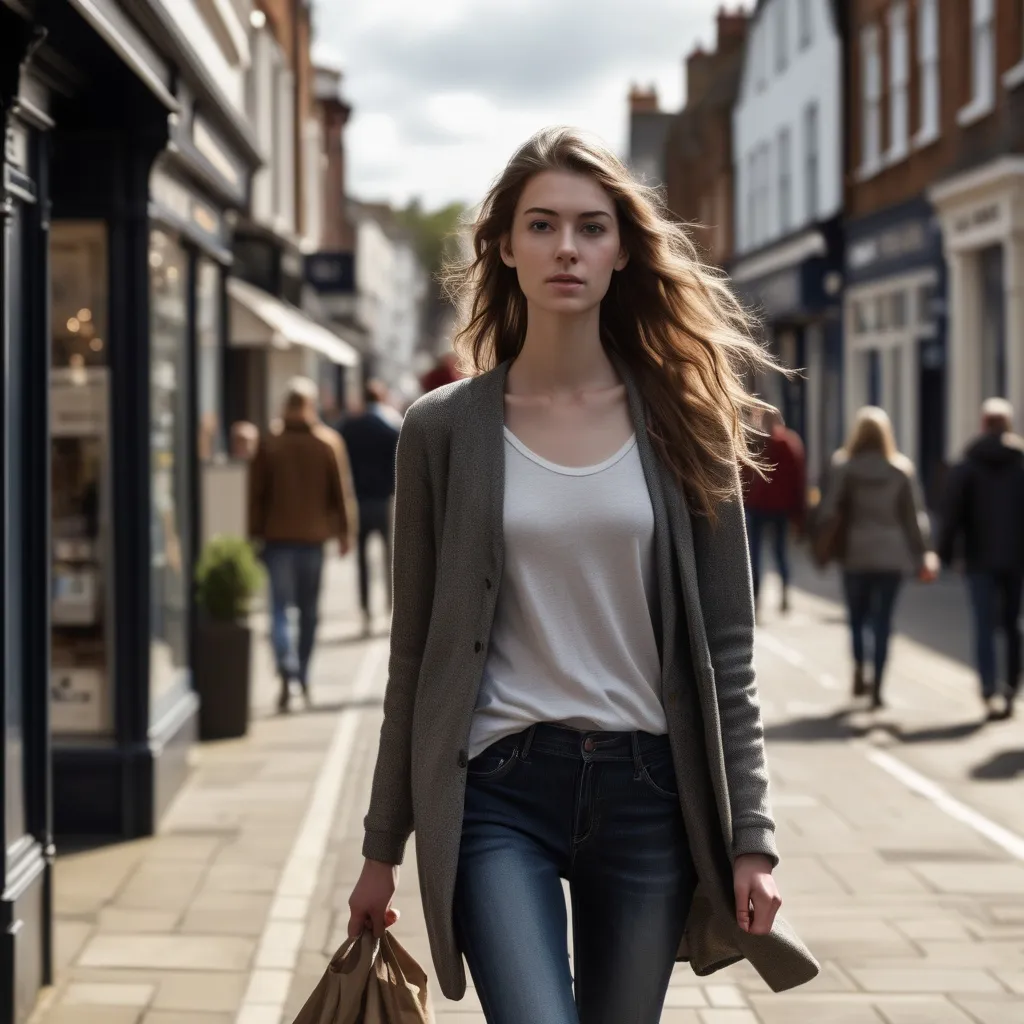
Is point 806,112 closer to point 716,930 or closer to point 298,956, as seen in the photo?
point 298,956

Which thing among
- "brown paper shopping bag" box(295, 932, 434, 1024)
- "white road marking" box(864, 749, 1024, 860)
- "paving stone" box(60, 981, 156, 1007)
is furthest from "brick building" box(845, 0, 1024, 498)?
"brown paper shopping bag" box(295, 932, 434, 1024)

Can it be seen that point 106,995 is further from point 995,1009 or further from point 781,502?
point 781,502

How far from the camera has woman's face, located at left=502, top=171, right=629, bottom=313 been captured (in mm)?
3203

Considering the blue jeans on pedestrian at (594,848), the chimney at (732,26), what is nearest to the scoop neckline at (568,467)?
the blue jeans on pedestrian at (594,848)

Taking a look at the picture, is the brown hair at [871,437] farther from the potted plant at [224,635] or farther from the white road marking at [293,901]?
the potted plant at [224,635]

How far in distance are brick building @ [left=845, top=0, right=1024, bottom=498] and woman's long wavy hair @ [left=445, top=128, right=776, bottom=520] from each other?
1702cm

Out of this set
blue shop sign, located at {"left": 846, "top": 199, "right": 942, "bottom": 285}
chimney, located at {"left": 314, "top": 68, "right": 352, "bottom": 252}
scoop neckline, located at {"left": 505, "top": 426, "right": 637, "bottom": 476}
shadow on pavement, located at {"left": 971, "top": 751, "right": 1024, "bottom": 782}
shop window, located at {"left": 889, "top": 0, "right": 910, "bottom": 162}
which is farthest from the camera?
chimney, located at {"left": 314, "top": 68, "right": 352, "bottom": 252}

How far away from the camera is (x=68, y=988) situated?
587cm

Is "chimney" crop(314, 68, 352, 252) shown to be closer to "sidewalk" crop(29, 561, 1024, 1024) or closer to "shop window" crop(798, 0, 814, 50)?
"shop window" crop(798, 0, 814, 50)

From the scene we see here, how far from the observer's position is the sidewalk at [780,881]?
5.71m

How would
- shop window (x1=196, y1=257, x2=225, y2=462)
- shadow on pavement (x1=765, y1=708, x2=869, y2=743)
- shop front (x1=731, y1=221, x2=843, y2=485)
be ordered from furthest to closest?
shop front (x1=731, y1=221, x2=843, y2=485), shop window (x1=196, y1=257, x2=225, y2=462), shadow on pavement (x1=765, y1=708, x2=869, y2=743)

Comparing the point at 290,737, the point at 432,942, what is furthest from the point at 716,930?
the point at 290,737

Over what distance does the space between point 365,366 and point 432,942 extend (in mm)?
61560

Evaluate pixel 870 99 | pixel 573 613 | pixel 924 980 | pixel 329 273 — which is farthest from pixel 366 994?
pixel 870 99
